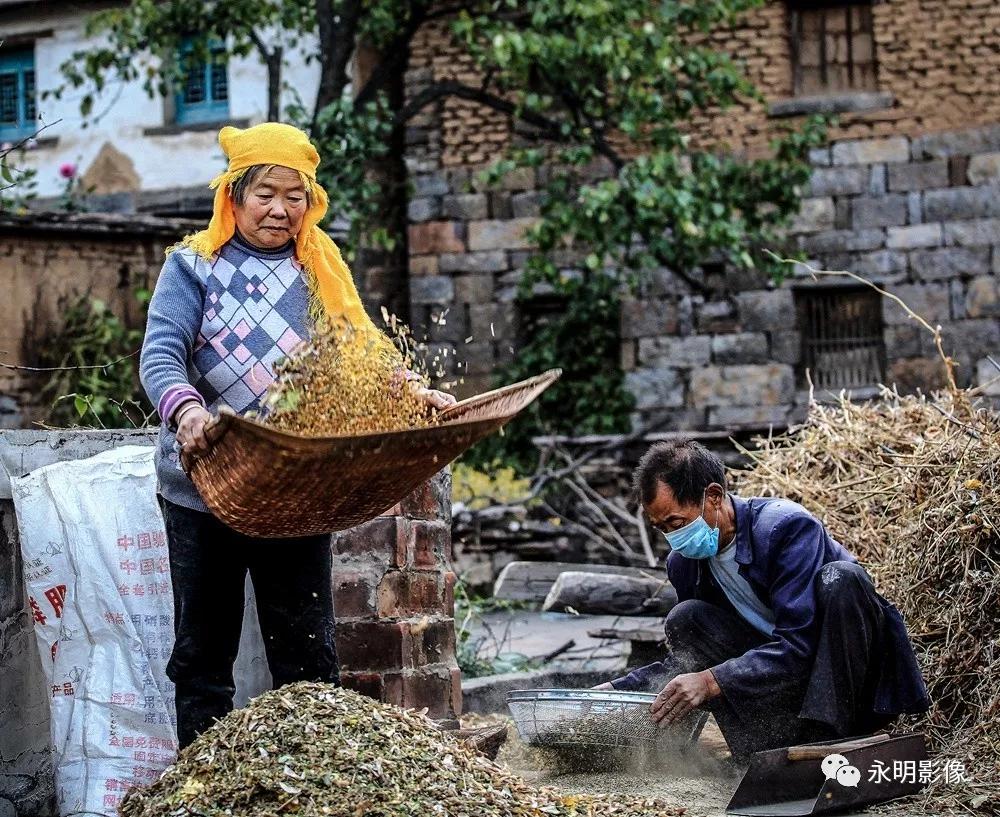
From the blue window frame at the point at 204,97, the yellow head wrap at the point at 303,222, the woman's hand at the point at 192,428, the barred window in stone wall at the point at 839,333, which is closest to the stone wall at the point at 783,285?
the barred window in stone wall at the point at 839,333

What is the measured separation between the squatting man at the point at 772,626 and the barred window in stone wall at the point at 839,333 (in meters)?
7.46

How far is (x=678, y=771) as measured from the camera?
4.47 m

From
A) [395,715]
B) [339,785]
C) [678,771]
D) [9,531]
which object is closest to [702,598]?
[678,771]

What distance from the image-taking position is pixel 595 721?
4.35 m

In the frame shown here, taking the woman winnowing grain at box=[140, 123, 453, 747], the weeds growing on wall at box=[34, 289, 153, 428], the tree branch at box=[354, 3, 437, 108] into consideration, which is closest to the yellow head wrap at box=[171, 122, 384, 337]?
the woman winnowing grain at box=[140, 123, 453, 747]

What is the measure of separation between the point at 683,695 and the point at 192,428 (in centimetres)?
171

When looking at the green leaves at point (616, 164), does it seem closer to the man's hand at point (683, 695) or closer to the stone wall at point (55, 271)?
the stone wall at point (55, 271)

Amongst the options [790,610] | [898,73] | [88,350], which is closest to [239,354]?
[790,610]

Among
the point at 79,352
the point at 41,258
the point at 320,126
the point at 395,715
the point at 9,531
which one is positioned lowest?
the point at 395,715

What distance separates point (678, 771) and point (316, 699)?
4.79 feet

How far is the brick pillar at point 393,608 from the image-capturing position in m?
4.27

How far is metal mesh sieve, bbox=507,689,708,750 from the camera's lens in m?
4.30

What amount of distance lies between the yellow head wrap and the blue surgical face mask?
48.5 inches

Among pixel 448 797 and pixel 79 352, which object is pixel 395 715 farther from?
pixel 79 352
